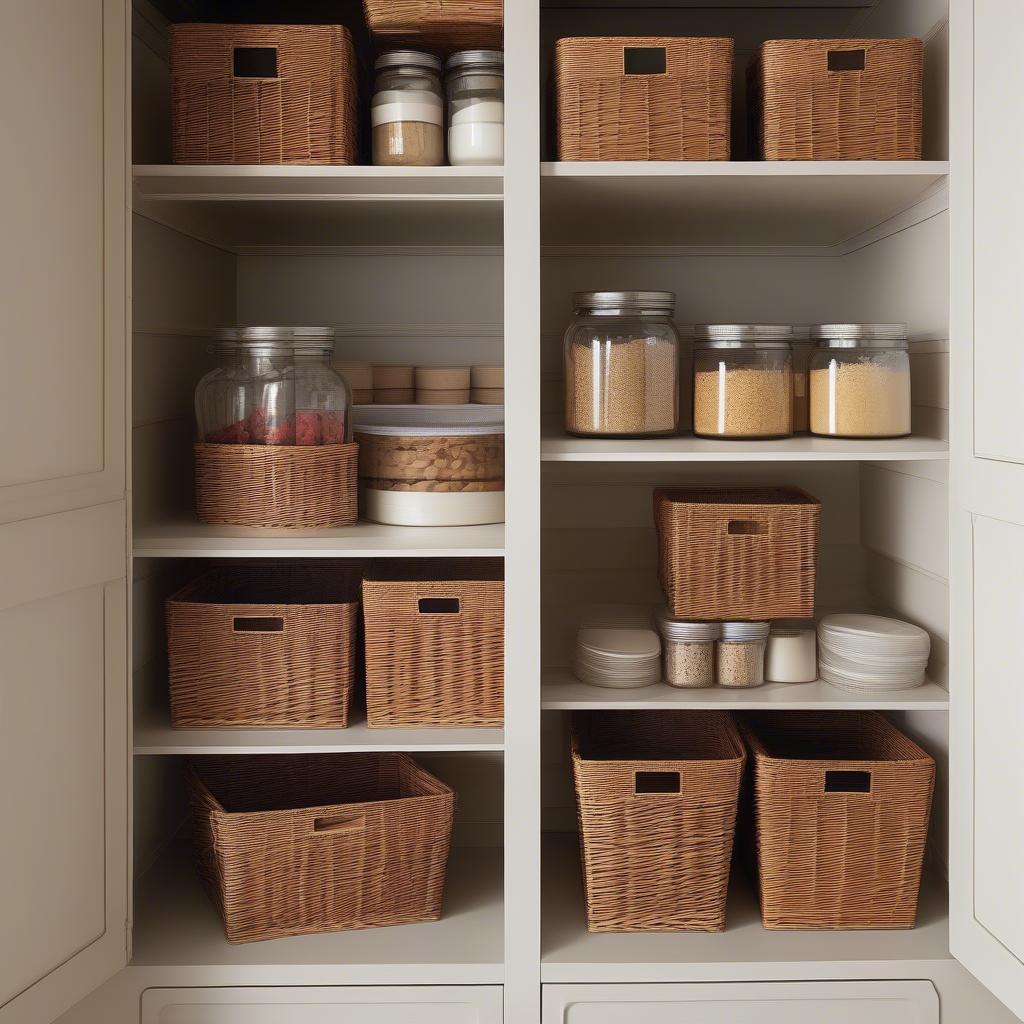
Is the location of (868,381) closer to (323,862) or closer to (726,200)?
(726,200)

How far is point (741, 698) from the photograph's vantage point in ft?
5.76

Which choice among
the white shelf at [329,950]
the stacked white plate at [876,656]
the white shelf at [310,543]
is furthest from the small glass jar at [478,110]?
the white shelf at [329,950]

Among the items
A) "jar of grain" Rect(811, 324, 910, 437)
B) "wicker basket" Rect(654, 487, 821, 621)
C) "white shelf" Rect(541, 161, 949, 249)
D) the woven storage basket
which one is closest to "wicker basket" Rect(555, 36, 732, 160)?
"white shelf" Rect(541, 161, 949, 249)

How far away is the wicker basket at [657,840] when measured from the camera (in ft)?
5.66

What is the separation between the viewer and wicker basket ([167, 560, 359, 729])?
1749 mm

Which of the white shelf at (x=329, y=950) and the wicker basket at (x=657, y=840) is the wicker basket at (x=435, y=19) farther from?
the white shelf at (x=329, y=950)

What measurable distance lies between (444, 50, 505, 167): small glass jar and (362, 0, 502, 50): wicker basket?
0.14ft

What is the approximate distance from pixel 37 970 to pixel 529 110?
4.57ft

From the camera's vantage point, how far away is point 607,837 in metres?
1.73

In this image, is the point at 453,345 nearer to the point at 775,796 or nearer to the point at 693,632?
the point at 693,632

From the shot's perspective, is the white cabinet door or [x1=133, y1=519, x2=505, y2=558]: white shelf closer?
the white cabinet door

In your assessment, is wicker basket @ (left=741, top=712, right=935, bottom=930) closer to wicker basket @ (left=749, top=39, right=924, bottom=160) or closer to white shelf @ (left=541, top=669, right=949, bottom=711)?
white shelf @ (left=541, top=669, right=949, bottom=711)

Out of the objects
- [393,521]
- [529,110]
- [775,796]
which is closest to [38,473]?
[393,521]

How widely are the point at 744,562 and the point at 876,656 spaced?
269 millimetres
